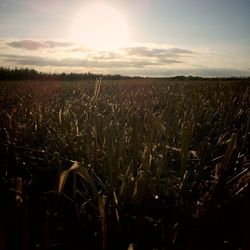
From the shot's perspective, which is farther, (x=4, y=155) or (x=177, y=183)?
(x=4, y=155)

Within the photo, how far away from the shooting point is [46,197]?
163 cm

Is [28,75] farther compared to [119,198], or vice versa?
[28,75]

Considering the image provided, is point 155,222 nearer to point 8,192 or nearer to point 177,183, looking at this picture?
point 177,183

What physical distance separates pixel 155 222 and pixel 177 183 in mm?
350

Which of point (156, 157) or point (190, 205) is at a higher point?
point (156, 157)

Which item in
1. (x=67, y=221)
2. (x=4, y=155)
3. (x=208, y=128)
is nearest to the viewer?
(x=67, y=221)

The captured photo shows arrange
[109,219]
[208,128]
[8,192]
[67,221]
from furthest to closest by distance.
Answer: [208,128]
[8,192]
[67,221]
[109,219]

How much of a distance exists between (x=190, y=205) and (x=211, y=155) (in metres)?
0.71

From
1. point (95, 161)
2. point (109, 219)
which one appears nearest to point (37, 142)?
point (95, 161)

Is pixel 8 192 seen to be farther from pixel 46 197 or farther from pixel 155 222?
pixel 155 222

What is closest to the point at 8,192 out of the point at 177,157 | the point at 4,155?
the point at 4,155

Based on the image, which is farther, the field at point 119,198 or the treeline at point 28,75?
the treeline at point 28,75

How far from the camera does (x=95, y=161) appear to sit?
1815 mm

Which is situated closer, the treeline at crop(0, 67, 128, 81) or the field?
the field
